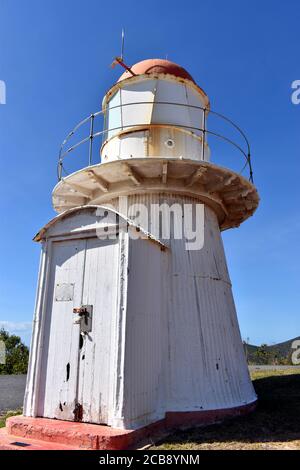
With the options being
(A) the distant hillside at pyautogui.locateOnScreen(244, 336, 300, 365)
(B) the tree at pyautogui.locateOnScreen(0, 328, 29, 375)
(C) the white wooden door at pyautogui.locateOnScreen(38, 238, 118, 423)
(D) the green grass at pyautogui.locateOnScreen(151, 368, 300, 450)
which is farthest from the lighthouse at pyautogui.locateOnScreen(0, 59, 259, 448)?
(A) the distant hillside at pyautogui.locateOnScreen(244, 336, 300, 365)

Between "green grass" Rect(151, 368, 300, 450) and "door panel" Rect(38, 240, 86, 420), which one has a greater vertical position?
→ "door panel" Rect(38, 240, 86, 420)

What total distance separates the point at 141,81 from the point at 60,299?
5.46m

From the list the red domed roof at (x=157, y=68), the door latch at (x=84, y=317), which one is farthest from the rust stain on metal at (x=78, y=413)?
the red domed roof at (x=157, y=68)

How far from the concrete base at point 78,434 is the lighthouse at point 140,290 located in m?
0.02

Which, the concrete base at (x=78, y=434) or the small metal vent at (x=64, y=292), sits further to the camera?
the small metal vent at (x=64, y=292)

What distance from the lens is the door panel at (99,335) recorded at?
5707 millimetres

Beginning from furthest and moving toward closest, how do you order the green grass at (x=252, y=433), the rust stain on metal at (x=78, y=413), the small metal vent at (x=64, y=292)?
the small metal vent at (x=64, y=292), the rust stain on metal at (x=78, y=413), the green grass at (x=252, y=433)

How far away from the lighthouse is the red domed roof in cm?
4

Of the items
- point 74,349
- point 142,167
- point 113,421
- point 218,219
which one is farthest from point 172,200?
point 113,421

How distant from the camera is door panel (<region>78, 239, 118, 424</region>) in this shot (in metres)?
5.71

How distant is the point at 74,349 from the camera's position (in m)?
6.19

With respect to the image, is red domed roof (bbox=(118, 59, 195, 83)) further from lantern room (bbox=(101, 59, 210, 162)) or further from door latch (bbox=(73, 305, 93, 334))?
door latch (bbox=(73, 305, 93, 334))

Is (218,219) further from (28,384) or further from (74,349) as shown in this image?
(28,384)

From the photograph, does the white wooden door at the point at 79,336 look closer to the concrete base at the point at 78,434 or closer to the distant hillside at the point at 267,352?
the concrete base at the point at 78,434
